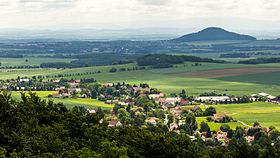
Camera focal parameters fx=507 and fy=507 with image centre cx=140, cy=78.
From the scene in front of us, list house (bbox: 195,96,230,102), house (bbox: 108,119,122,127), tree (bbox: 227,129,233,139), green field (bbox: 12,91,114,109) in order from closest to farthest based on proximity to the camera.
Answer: tree (bbox: 227,129,233,139)
house (bbox: 108,119,122,127)
green field (bbox: 12,91,114,109)
house (bbox: 195,96,230,102)

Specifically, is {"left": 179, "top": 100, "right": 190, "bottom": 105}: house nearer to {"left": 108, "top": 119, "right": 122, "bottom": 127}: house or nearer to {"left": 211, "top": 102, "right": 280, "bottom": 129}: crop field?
{"left": 211, "top": 102, "right": 280, "bottom": 129}: crop field

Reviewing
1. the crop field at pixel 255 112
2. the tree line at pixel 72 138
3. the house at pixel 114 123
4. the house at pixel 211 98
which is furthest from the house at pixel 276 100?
the tree line at pixel 72 138

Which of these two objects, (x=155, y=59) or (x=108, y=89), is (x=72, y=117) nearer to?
(x=108, y=89)

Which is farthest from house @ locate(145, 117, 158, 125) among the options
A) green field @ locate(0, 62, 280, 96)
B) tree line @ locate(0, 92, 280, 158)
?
tree line @ locate(0, 92, 280, 158)

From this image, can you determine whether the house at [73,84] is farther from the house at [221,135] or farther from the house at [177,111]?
the house at [221,135]

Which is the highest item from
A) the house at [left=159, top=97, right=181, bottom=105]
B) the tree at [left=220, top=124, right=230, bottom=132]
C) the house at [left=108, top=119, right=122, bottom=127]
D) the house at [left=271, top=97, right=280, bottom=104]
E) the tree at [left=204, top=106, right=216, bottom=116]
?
the house at [left=108, top=119, right=122, bottom=127]

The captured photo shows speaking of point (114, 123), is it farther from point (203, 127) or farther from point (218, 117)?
point (218, 117)

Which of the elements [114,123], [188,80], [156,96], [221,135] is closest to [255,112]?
[221,135]
